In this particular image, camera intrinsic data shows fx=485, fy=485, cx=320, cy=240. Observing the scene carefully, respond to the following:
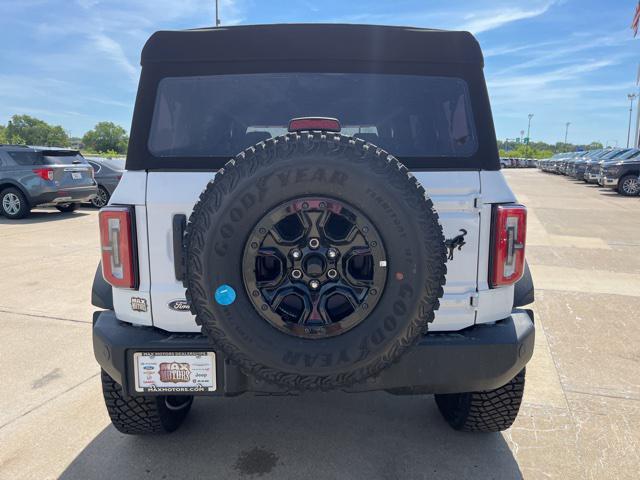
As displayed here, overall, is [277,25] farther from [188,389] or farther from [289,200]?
[188,389]

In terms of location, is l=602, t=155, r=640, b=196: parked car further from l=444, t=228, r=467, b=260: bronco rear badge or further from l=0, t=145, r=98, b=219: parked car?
l=444, t=228, r=467, b=260: bronco rear badge

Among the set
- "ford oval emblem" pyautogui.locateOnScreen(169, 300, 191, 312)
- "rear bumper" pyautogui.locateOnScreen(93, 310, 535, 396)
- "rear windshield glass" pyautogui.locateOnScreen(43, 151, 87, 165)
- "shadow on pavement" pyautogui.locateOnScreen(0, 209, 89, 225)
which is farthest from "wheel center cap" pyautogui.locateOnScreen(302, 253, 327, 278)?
"rear windshield glass" pyautogui.locateOnScreen(43, 151, 87, 165)

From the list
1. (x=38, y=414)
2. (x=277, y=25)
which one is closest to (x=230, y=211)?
(x=277, y=25)

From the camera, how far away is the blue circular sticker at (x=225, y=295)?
1767 millimetres

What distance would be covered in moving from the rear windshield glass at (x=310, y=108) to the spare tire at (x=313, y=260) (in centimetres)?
56

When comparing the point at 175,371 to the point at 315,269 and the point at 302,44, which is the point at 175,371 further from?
the point at 302,44

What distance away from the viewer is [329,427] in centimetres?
279

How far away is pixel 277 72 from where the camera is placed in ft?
7.32

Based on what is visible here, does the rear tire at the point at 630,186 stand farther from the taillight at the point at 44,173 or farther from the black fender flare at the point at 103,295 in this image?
the black fender flare at the point at 103,295

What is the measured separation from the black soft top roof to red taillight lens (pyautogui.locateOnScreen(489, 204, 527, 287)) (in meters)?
0.76

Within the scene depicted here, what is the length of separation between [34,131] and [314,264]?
4513 inches

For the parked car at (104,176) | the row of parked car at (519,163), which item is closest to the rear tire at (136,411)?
the parked car at (104,176)

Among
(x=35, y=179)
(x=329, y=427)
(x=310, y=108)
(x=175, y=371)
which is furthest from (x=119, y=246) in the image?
(x=35, y=179)

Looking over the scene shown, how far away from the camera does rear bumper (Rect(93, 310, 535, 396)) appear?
2.00 metres
